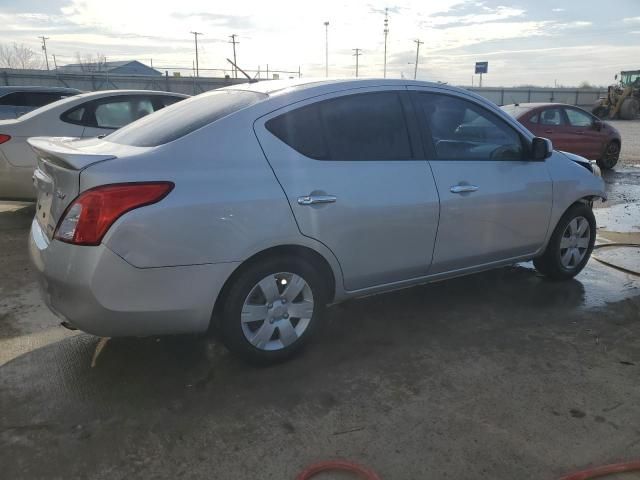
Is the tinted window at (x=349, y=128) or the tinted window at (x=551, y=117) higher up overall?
the tinted window at (x=349, y=128)

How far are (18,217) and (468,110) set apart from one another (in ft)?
19.0

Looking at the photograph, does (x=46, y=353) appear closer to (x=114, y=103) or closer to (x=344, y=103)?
(x=344, y=103)

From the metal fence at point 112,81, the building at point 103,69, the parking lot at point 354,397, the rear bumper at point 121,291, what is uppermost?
the building at point 103,69

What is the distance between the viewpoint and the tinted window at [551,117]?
11195 mm

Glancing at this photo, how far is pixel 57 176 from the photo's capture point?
292 centimetres

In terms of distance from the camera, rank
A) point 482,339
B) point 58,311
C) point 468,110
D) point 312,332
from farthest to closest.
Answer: point 468,110
point 482,339
point 312,332
point 58,311

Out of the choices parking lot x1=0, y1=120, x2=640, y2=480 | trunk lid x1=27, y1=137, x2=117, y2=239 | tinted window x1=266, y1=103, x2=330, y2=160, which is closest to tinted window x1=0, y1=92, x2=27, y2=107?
parking lot x1=0, y1=120, x2=640, y2=480

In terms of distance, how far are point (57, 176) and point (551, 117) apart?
10692 millimetres

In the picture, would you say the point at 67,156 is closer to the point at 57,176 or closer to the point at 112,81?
the point at 57,176

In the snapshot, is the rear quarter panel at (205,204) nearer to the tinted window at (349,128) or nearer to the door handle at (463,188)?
the tinted window at (349,128)

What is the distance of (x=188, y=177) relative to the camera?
283 cm

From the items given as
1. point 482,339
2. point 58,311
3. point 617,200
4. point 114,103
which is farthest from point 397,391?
point 617,200

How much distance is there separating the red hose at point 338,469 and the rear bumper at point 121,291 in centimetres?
101

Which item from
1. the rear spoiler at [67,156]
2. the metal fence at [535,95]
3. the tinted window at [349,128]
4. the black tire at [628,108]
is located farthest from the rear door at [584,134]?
the metal fence at [535,95]
